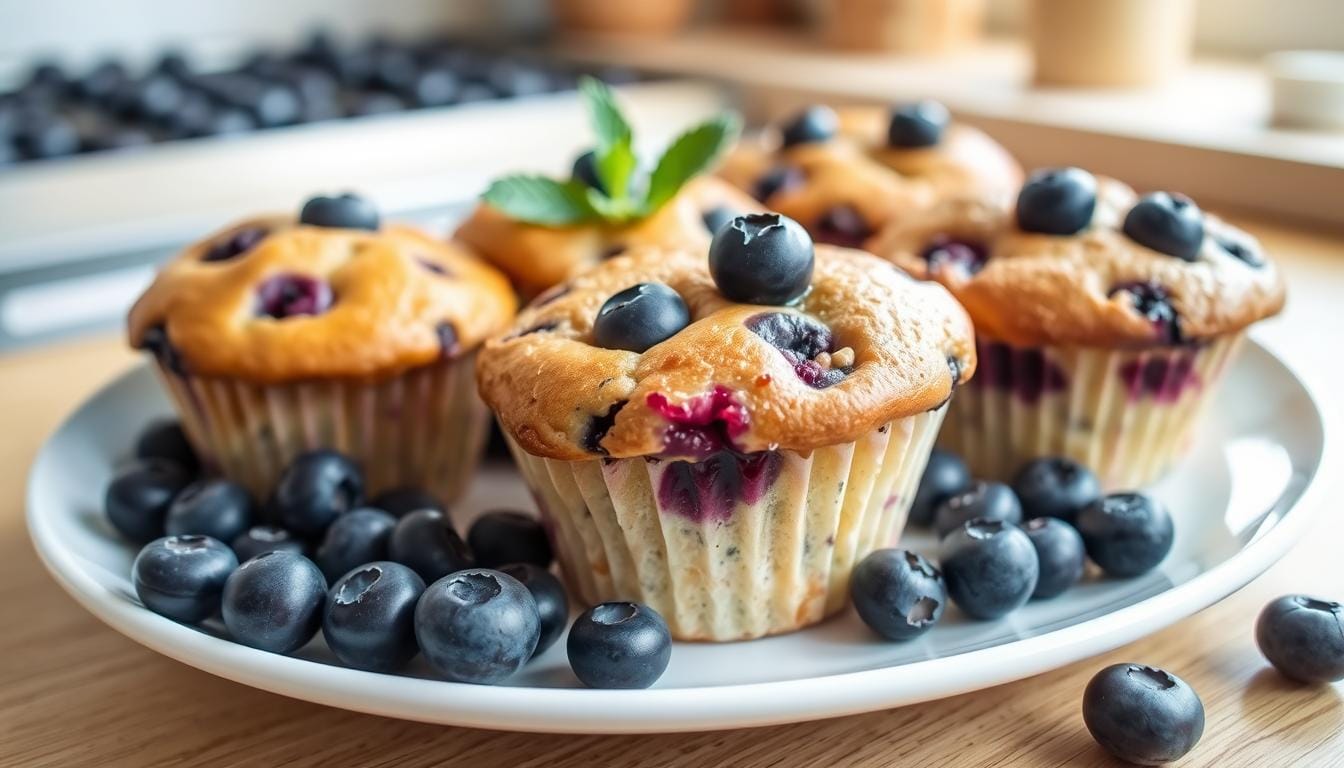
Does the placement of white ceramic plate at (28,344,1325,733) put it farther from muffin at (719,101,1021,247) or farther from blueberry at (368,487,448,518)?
muffin at (719,101,1021,247)

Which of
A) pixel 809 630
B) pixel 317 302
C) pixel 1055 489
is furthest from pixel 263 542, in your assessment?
pixel 1055 489

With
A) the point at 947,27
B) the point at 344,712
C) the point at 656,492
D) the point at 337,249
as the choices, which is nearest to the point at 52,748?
the point at 344,712

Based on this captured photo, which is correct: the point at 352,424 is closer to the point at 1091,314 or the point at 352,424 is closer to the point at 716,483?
the point at 716,483

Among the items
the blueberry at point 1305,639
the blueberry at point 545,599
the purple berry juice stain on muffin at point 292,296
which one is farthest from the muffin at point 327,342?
the blueberry at point 1305,639

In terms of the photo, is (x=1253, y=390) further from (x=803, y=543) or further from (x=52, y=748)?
(x=52, y=748)

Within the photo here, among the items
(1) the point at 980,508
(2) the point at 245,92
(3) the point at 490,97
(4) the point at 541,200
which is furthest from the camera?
(3) the point at 490,97

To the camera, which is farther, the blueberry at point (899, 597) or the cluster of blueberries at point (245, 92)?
the cluster of blueberries at point (245, 92)

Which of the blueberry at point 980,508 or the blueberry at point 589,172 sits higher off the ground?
the blueberry at point 589,172

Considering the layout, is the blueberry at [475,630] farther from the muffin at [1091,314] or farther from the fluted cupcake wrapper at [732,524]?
the muffin at [1091,314]
